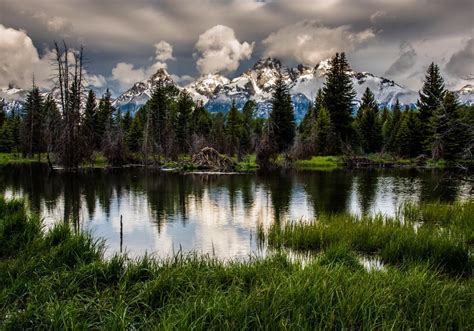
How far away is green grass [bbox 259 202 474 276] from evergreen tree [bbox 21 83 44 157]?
67172mm

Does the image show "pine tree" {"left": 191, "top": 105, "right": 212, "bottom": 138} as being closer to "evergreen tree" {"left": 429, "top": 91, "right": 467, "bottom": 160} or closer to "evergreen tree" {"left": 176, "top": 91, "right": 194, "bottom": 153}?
"evergreen tree" {"left": 176, "top": 91, "right": 194, "bottom": 153}

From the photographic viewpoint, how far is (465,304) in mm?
7359

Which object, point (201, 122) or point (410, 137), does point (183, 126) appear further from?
point (410, 137)

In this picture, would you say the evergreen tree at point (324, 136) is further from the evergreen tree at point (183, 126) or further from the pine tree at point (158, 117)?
the pine tree at point (158, 117)

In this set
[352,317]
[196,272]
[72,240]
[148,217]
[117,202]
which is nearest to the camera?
[352,317]

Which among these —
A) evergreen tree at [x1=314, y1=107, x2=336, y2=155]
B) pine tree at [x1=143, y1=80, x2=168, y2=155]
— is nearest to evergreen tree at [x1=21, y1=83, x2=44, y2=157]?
pine tree at [x1=143, y1=80, x2=168, y2=155]

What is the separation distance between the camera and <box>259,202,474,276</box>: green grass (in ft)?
36.4

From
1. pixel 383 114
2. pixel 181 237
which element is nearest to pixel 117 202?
pixel 181 237

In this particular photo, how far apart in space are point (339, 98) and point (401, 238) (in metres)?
68.6

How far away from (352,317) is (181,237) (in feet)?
36.4

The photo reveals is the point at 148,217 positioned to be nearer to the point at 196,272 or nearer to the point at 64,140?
the point at 196,272

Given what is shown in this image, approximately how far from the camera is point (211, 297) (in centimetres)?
685

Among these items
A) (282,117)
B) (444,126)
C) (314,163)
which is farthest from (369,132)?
(444,126)

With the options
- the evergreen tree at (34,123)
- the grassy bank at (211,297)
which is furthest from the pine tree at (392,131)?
the grassy bank at (211,297)
